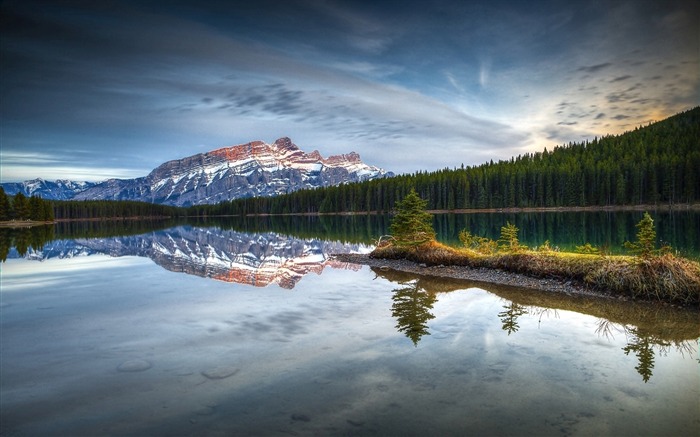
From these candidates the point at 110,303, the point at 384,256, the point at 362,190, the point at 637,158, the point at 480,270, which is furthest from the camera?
the point at 362,190

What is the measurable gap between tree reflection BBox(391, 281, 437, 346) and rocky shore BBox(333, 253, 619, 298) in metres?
3.70

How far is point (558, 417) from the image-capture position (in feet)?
25.4

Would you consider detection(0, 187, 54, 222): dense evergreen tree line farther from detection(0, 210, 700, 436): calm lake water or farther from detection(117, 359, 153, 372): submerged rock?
detection(117, 359, 153, 372): submerged rock

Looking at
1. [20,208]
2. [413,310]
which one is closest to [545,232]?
[413,310]

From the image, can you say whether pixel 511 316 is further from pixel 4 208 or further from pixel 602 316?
pixel 4 208

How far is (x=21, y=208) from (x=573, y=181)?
203 meters

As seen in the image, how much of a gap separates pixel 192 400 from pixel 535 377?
7946mm

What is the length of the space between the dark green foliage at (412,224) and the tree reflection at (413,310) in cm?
A: 777

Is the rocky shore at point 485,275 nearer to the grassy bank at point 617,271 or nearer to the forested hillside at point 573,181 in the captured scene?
the grassy bank at point 617,271

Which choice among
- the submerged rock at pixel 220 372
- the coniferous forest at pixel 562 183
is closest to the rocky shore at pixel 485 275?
the submerged rock at pixel 220 372

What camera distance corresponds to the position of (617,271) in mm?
17484

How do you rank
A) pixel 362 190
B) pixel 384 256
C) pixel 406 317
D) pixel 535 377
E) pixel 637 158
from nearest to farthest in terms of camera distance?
pixel 535 377 < pixel 406 317 < pixel 384 256 < pixel 637 158 < pixel 362 190

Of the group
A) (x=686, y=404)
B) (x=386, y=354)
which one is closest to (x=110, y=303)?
(x=386, y=354)

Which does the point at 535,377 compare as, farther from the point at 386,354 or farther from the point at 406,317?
the point at 406,317
